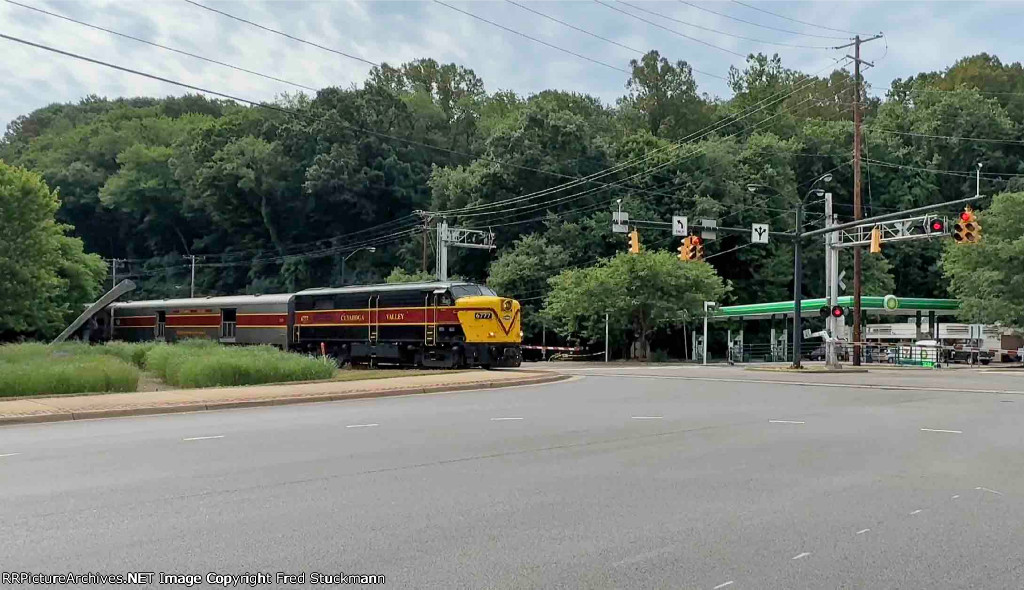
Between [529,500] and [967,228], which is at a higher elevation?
[967,228]

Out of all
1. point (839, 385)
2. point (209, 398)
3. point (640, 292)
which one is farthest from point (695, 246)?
point (640, 292)

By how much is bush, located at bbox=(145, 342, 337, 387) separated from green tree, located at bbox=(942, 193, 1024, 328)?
40.9 meters

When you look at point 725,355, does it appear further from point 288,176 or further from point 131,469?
point 131,469

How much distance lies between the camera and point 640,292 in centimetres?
5422

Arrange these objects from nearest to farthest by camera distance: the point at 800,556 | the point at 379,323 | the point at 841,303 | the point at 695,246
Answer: the point at 800,556, the point at 695,246, the point at 379,323, the point at 841,303

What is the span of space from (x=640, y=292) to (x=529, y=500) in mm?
46279

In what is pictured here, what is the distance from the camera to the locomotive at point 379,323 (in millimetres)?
36156

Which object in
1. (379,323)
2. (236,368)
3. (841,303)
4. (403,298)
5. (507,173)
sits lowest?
(236,368)

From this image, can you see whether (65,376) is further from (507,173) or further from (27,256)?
(507,173)

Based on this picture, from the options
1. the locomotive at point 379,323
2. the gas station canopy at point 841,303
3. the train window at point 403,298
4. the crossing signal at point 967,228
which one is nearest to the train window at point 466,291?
the locomotive at point 379,323

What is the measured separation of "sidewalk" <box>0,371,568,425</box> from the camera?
16781mm

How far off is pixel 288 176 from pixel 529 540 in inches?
3016

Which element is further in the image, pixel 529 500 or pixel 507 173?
pixel 507 173

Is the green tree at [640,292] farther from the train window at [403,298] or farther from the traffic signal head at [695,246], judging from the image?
the traffic signal head at [695,246]
